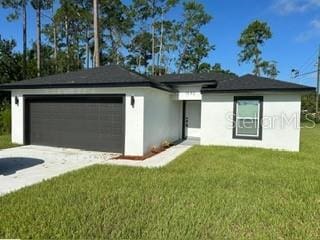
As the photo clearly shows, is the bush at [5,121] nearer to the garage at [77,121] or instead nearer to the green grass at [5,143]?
the green grass at [5,143]

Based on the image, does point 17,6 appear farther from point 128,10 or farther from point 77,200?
point 77,200

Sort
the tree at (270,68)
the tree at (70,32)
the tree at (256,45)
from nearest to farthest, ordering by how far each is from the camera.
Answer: the tree at (70,32) → the tree at (256,45) → the tree at (270,68)

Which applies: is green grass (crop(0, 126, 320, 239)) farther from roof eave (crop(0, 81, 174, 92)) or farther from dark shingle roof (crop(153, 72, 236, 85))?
dark shingle roof (crop(153, 72, 236, 85))

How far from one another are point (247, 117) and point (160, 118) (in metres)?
3.82

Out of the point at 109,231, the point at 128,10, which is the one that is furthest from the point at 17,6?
the point at 109,231

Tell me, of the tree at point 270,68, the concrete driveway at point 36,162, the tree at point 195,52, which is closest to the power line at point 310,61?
the tree at point 270,68

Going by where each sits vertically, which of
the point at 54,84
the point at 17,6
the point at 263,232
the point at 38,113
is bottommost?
the point at 263,232

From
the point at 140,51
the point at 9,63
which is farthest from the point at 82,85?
the point at 140,51

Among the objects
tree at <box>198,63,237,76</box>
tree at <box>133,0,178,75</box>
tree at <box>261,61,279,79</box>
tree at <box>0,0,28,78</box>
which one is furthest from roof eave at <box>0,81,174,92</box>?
tree at <box>261,61,279,79</box>

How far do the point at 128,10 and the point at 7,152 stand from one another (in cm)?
2583

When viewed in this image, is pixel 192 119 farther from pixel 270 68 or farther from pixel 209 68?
pixel 270 68

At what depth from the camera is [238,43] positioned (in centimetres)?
3675

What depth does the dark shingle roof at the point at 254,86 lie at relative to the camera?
11094 millimetres

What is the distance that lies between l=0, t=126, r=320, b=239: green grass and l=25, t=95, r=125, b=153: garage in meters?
2.89
